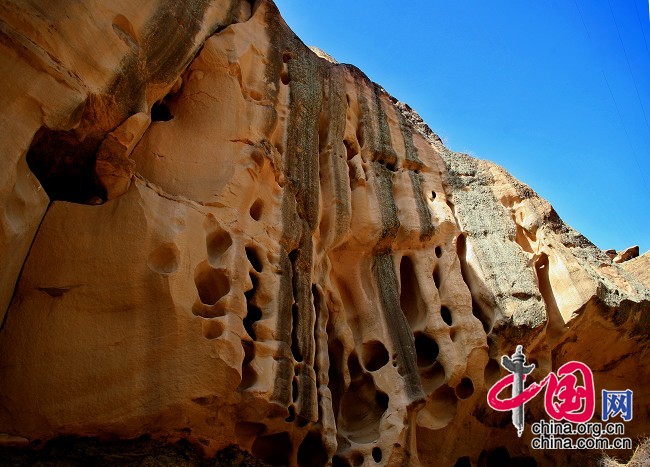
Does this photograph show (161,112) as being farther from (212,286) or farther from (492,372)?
(492,372)

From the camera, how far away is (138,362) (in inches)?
205

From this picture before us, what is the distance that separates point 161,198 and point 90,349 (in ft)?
5.36

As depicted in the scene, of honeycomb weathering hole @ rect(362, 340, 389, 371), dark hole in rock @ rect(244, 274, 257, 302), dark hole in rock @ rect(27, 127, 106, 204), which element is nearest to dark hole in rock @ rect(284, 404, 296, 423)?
dark hole in rock @ rect(244, 274, 257, 302)

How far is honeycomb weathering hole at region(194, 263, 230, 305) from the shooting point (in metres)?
6.15

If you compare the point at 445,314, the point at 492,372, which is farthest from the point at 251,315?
the point at 492,372

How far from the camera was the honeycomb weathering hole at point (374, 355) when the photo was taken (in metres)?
8.44

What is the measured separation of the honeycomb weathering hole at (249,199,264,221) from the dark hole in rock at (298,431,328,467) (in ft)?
8.14

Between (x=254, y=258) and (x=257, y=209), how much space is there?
2.27 ft

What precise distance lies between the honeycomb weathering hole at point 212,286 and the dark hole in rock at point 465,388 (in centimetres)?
405

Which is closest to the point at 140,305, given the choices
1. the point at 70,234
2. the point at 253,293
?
the point at 70,234

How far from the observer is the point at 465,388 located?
8719 mm

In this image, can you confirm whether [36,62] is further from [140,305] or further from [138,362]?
[138,362]

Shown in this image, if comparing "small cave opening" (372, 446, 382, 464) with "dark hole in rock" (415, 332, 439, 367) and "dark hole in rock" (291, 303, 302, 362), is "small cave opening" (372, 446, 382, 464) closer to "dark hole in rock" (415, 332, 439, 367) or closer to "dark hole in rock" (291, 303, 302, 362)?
"dark hole in rock" (291, 303, 302, 362)

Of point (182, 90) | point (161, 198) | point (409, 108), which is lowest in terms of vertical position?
point (161, 198)
